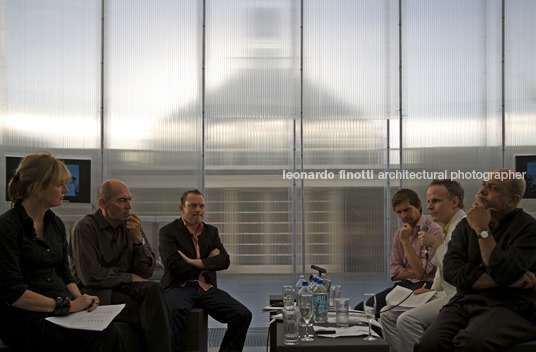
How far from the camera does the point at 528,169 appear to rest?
5488 mm

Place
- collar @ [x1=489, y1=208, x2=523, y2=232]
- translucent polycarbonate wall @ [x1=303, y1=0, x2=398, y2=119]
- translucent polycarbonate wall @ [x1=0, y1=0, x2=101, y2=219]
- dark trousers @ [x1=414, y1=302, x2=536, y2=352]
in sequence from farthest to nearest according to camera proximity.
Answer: translucent polycarbonate wall @ [x1=303, y1=0, x2=398, y2=119], translucent polycarbonate wall @ [x1=0, y1=0, x2=101, y2=219], collar @ [x1=489, y1=208, x2=523, y2=232], dark trousers @ [x1=414, y1=302, x2=536, y2=352]

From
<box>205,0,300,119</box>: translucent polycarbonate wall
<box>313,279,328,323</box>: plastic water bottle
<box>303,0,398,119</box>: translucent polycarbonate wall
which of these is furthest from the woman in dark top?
<box>303,0,398,119</box>: translucent polycarbonate wall

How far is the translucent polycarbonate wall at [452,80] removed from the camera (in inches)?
219

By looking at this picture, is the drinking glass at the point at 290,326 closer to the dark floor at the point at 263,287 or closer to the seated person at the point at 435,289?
the seated person at the point at 435,289

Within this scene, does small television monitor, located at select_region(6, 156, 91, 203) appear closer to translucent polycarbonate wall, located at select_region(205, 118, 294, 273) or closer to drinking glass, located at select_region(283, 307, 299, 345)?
translucent polycarbonate wall, located at select_region(205, 118, 294, 273)

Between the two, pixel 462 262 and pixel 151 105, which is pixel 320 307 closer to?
pixel 462 262

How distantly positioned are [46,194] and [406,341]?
217 cm

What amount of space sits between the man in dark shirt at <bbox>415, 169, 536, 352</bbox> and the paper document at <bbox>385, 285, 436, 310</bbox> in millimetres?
435

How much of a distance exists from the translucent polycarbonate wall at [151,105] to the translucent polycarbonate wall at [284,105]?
0.01 m

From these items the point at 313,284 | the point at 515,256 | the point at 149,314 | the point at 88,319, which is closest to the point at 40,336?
the point at 88,319

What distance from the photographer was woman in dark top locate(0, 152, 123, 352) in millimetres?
2455

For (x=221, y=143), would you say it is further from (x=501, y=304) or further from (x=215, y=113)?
(x=501, y=304)

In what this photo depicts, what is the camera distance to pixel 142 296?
3311 millimetres

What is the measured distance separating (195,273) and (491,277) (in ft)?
6.68
